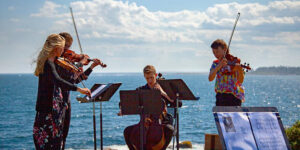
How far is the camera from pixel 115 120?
4875cm

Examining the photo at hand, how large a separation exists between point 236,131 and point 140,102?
158 cm

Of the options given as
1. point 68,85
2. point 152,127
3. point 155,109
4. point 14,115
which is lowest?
point 14,115

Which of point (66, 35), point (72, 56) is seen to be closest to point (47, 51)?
point (66, 35)

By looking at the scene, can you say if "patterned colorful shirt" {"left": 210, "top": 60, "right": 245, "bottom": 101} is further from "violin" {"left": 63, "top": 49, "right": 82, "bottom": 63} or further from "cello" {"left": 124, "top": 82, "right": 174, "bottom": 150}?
"violin" {"left": 63, "top": 49, "right": 82, "bottom": 63}

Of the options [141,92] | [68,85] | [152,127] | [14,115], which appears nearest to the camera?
[68,85]

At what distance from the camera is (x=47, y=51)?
4.22 m

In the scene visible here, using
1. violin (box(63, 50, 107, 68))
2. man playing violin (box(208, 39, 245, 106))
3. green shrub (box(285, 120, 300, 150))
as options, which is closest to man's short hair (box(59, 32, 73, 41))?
violin (box(63, 50, 107, 68))

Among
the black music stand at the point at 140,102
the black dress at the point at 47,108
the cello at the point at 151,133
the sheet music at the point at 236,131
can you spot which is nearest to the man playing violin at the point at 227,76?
the cello at the point at 151,133

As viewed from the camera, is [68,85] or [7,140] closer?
[68,85]

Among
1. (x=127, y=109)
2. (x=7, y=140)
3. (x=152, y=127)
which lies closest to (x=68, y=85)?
(x=127, y=109)

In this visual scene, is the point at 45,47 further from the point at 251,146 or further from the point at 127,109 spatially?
the point at 251,146

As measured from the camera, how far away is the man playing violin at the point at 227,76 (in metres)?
5.42

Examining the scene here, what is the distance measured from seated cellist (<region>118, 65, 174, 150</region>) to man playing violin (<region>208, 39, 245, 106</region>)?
801mm

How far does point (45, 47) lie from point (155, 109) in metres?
1.61
